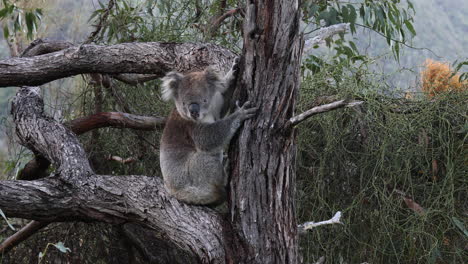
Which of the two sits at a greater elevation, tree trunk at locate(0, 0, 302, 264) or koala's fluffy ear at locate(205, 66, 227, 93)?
koala's fluffy ear at locate(205, 66, 227, 93)

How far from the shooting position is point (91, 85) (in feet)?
13.7

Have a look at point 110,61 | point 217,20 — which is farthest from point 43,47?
point 217,20

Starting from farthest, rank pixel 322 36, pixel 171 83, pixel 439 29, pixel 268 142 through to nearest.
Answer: pixel 439 29, pixel 322 36, pixel 171 83, pixel 268 142

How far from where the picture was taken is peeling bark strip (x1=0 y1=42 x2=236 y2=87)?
3.31m

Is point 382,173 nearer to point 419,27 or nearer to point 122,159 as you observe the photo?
point 122,159

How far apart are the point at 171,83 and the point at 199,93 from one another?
0.76 feet

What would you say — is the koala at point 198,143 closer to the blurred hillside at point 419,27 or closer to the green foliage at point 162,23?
the green foliage at point 162,23

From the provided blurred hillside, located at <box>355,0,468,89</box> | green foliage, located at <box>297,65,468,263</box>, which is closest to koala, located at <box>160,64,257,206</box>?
green foliage, located at <box>297,65,468,263</box>

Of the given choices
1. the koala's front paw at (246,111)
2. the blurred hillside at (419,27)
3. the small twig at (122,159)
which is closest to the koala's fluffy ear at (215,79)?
the koala's front paw at (246,111)

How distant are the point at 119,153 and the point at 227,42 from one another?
4.05ft

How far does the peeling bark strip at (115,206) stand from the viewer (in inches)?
96.3

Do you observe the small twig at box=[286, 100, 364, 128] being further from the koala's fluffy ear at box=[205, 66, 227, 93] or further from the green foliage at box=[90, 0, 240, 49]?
the green foliage at box=[90, 0, 240, 49]

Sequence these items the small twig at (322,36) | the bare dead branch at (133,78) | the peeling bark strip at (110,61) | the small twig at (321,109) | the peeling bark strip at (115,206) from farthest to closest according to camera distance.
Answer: the bare dead branch at (133,78) < the peeling bark strip at (110,61) < the small twig at (322,36) < the peeling bark strip at (115,206) < the small twig at (321,109)

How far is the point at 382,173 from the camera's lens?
9.94 feet
